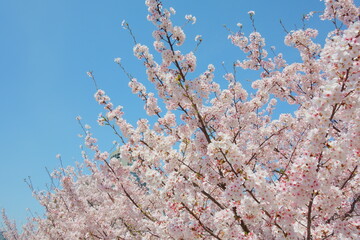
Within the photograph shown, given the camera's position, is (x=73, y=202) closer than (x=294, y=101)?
No

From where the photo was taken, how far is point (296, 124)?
7.79 meters

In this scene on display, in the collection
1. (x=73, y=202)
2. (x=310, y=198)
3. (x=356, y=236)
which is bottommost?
(x=356, y=236)

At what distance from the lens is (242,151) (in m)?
7.22

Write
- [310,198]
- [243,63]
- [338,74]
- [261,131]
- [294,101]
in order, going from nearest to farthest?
1. [338,74]
2. [310,198]
3. [261,131]
4. [294,101]
5. [243,63]

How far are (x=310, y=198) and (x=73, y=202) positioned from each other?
1039 cm

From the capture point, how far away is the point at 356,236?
420 cm

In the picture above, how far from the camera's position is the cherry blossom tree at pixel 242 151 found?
3.57 meters

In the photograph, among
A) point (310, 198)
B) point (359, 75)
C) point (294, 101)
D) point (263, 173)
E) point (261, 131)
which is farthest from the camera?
point (294, 101)

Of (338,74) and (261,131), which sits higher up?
(261,131)

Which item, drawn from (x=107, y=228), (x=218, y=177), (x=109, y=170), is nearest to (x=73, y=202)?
(x=107, y=228)

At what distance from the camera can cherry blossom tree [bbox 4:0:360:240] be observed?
11.7 feet

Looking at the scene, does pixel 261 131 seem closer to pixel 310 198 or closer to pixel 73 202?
pixel 310 198

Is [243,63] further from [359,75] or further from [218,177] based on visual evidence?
→ [359,75]

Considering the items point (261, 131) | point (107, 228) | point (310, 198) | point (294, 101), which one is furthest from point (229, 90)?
point (107, 228)
